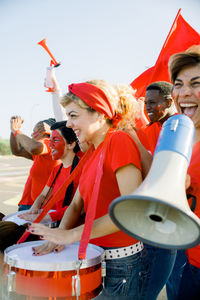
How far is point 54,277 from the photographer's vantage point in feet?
4.76

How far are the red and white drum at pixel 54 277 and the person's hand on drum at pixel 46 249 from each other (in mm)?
123

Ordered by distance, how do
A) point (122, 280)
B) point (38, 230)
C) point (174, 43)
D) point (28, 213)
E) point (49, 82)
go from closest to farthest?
point (38, 230) < point (122, 280) < point (28, 213) < point (174, 43) < point (49, 82)

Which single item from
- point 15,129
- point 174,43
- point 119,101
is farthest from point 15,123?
point 119,101

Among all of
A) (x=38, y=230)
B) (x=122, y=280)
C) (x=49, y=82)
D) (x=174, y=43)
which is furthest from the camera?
(x=49, y=82)

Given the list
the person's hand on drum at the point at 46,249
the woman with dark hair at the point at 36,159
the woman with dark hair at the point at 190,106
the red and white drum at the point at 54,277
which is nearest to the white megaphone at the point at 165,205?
the woman with dark hair at the point at 190,106

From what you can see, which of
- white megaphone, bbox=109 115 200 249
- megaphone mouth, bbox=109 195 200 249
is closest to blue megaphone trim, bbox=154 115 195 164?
white megaphone, bbox=109 115 200 249

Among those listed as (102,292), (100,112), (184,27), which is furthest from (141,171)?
(184,27)

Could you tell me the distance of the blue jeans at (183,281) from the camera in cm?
166

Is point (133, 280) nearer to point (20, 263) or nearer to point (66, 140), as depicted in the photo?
point (20, 263)

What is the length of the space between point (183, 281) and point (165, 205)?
0.96m

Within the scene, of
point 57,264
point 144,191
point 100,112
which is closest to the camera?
point 144,191

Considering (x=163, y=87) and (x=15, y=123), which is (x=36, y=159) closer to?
(x=15, y=123)

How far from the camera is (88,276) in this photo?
4.93 ft

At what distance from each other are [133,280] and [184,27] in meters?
2.67
